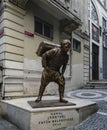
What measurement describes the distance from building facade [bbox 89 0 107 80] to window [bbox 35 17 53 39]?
6.38 metres

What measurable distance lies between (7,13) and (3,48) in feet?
4.36

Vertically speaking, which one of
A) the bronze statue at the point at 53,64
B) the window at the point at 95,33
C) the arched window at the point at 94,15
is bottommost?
the bronze statue at the point at 53,64

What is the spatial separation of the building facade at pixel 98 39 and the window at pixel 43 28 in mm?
6379

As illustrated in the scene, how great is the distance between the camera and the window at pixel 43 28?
9.89 m

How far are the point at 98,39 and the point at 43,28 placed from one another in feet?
30.8

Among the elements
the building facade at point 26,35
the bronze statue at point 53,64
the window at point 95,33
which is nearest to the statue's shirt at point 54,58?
the bronze statue at point 53,64

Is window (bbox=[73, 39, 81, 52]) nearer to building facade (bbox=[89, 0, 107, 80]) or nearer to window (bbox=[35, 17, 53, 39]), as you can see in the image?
building facade (bbox=[89, 0, 107, 80])

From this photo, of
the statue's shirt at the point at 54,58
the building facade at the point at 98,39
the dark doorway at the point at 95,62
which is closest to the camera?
the statue's shirt at the point at 54,58

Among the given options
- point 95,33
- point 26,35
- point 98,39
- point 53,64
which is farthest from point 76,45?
point 53,64

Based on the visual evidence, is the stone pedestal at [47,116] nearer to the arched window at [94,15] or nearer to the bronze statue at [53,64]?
the bronze statue at [53,64]

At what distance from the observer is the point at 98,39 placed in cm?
1859

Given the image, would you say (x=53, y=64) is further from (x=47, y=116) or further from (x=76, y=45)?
(x=76, y=45)

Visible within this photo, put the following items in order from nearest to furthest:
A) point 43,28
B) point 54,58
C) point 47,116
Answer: point 47,116
point 54,58
point 43,28

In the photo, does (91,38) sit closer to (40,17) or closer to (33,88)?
(40,17)
